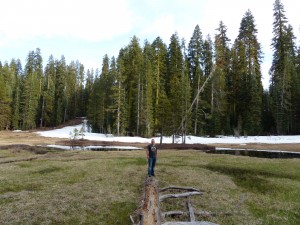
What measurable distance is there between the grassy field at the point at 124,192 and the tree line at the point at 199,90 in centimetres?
2647

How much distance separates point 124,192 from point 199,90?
1726 inches

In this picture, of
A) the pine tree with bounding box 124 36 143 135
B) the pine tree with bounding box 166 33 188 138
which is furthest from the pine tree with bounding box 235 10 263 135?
the pine tree with bounding box 124 36 143 135

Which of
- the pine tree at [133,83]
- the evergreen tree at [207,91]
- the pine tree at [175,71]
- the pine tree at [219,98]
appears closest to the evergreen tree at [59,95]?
the pine tree at [133,83]

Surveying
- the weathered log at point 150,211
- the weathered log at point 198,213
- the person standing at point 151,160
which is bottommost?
the weathered log at point 198,213

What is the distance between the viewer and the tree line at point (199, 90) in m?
58.7

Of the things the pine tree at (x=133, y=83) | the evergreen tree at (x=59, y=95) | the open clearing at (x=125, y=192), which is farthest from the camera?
the evergreen tree at (x=59, y=95)

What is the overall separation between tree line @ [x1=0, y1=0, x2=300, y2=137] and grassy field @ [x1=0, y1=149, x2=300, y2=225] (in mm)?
26473

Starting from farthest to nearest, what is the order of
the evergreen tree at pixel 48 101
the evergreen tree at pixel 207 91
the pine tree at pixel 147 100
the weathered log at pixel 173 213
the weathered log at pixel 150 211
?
the evergreen tree at pixel 48 101, the evergreen tree at pixel 207 91, the pine tree at pixel 147 100, the weathered log at pixel 173 213, the weathered log at pixel 150 211

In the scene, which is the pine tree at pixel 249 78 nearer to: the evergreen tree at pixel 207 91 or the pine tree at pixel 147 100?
the evergreen tree at pixel 207 91

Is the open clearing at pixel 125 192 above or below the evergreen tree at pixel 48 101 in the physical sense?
below

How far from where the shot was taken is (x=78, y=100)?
114m

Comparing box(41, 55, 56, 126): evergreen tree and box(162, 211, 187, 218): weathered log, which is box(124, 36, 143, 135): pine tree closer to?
box(41, 55, 56, 126): evergreen tree

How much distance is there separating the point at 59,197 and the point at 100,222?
372 cm

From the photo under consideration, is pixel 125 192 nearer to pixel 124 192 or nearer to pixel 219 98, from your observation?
pixel 124 192
